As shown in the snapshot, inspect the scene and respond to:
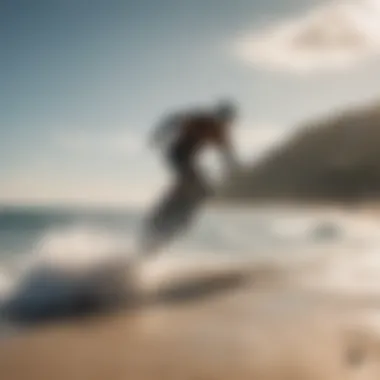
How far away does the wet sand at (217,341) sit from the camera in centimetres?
143

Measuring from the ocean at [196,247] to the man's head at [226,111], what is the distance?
0.63ft

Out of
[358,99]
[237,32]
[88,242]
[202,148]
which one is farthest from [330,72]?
[88,242]

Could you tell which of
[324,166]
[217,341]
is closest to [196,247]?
[217,341]

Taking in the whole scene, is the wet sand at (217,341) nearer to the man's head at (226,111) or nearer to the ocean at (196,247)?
the ocean at (196,247)

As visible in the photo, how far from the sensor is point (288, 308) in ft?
4.78

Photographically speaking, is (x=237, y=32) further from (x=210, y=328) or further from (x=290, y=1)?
(x=210, y=328)

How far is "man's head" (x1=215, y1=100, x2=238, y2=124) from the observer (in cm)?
149

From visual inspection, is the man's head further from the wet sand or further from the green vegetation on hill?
the wet sand

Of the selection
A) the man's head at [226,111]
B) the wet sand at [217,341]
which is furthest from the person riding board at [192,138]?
the wet sand at [217,341]

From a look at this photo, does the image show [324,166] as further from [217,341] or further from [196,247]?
[217,341]

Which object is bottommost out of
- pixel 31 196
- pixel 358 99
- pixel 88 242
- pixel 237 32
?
pixel 88 242

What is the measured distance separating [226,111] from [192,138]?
94mm

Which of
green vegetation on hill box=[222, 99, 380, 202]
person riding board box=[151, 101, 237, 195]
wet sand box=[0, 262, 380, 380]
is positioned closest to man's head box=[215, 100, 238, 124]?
person riding board box=[151, 101, 237, 195]

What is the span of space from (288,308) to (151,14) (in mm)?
708
